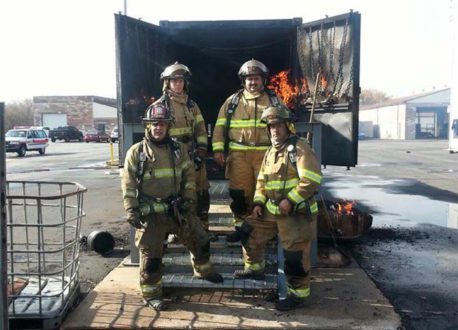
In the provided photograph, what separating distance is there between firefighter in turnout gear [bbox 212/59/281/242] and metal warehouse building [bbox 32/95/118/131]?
5192cm

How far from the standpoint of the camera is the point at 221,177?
23.7 feet

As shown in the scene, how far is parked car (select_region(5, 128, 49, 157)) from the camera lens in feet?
91.4

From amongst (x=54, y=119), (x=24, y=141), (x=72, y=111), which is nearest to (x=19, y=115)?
(x=54, y=119)

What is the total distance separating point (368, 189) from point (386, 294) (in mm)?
7664

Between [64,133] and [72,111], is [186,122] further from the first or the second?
[72,111]

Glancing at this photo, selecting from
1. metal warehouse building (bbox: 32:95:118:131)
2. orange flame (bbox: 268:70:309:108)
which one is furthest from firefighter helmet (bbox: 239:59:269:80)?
metal warehouse building (bbox: 32:95:118:131)

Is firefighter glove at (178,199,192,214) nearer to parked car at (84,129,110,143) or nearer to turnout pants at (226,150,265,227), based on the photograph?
turnout pants at (226,150,265,227)

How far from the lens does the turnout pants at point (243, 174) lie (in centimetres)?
465

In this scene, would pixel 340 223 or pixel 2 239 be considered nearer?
pixel 2 239

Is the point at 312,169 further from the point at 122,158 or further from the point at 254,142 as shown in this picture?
the point at 122,158

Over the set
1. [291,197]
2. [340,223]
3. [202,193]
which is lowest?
[340,223]

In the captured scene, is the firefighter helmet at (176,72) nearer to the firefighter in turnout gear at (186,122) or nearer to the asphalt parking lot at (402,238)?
the firefighter in turnout gear at (186,122)

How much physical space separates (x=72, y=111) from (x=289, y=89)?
5238 cm

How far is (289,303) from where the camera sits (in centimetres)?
390
